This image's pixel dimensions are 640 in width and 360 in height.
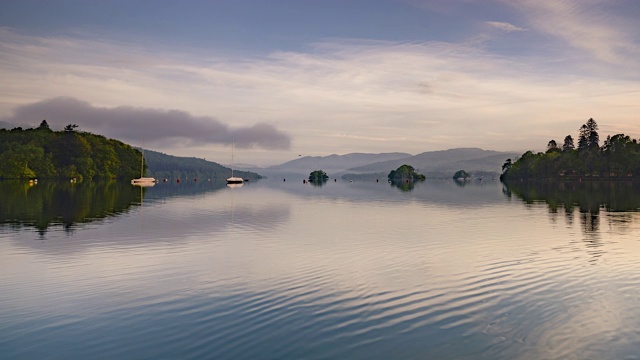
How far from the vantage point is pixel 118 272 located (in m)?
28.0

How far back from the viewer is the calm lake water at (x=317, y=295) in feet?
54.0

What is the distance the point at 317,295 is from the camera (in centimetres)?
2295

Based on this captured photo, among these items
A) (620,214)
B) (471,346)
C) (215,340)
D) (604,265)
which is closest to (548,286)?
(604,265)

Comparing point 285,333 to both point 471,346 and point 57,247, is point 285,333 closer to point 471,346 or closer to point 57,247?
point 471,346

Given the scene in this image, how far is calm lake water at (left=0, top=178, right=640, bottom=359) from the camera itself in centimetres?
1645

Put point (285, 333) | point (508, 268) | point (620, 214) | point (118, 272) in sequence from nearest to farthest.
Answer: point (285, 333), point (118, 272), point (508, 268), point (620, 214)

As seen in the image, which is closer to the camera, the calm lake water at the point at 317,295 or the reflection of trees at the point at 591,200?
Answer: the calm lake water at the point at 317,295

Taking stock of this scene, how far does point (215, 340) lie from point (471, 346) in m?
8.55

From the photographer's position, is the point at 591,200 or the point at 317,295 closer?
the point at 317,295

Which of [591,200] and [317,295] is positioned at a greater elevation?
[317,295]

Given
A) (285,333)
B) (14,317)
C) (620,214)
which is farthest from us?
(620,214)

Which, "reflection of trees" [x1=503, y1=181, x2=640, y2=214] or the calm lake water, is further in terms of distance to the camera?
"reflection of trees" [x1=503, y1=181, x2=640, y2=214]

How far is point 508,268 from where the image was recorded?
98.0 feet

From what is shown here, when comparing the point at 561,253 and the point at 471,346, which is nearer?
the point at 471,346
